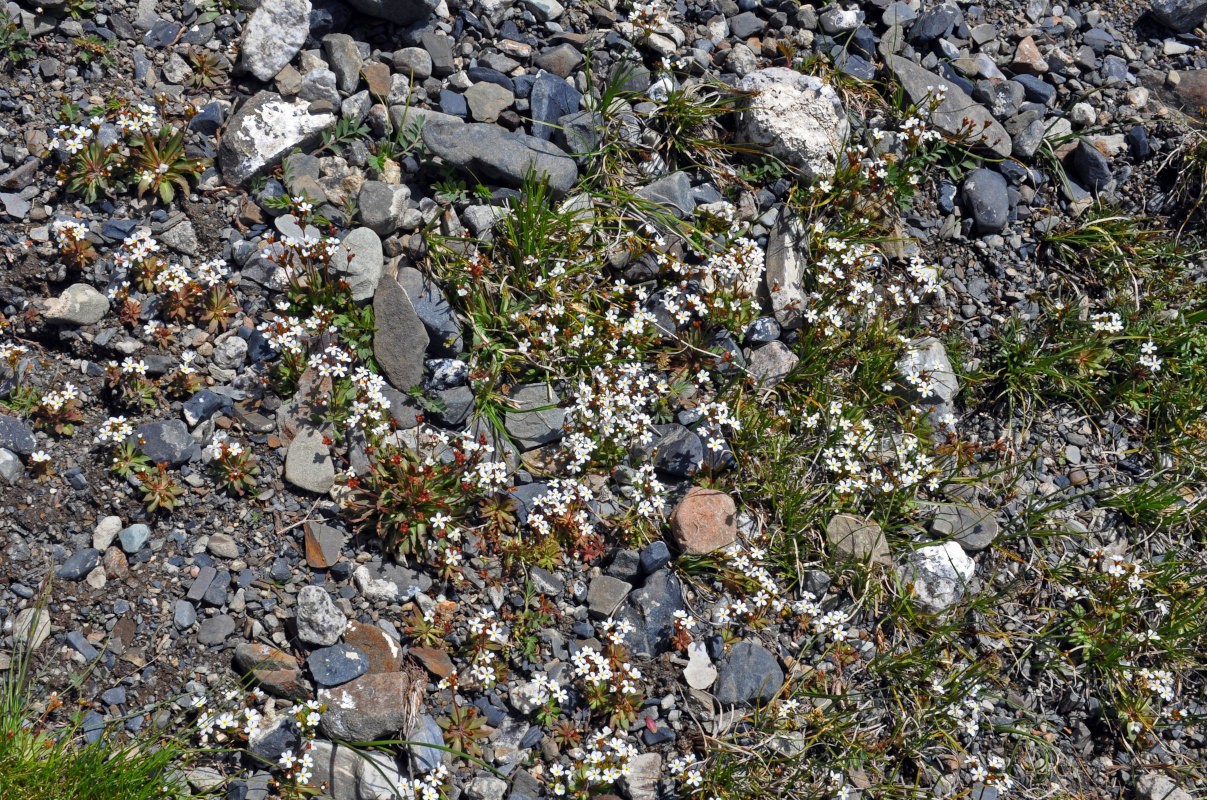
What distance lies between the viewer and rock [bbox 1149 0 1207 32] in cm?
803

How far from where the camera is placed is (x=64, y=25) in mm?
6094

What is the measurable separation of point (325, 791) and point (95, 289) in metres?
3.79

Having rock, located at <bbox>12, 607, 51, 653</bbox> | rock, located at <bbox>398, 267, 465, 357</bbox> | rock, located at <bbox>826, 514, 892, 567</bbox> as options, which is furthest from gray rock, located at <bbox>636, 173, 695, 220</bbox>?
rock, located at <bbox>12, 607, 51, 653</bbox>

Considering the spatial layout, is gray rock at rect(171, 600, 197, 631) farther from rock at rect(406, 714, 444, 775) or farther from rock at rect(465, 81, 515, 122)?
rock at rect(465, 81, 515, 122)

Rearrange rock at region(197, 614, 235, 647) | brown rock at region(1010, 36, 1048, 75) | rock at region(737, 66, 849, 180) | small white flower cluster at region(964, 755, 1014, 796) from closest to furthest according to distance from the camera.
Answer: rock at region(197, 614, 235, 647) → small white flower cluster at region(964, 755, 1014, 796) → rock at region(737, 66, 849, 180) → brown rock at region(1010, 36, 1048, 75)

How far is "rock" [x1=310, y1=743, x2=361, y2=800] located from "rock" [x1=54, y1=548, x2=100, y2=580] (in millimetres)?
1815

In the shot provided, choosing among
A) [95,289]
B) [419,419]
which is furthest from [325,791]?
[95,289]

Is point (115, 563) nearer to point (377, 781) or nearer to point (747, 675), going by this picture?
point (377, 781)

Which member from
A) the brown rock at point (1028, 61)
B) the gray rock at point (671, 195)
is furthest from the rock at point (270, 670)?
the brown rock at point (1028, 61)

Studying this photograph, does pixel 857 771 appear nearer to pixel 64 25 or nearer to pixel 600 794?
pixel 600 794

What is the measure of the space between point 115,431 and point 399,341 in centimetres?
193

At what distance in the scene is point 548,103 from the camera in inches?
261

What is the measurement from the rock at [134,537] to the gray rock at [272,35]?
3574 mm

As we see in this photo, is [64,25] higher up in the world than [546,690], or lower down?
higher up
